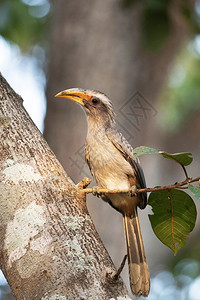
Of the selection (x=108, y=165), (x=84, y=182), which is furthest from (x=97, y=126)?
(x=84, y=182)

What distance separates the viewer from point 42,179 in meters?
1.95

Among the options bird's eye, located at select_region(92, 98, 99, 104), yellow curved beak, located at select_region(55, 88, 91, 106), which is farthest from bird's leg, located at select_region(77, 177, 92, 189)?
bird's eye, located at select_region(92, 98, 99, 104)

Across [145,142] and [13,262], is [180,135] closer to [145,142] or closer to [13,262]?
[145,142]

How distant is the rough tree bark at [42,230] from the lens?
167cm

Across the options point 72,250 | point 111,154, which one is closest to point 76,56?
point 111,154

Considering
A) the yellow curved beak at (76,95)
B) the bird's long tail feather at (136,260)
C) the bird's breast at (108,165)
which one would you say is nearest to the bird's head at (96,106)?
the yellow curved beak at (76,95)

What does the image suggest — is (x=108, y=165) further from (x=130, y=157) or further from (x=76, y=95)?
(x=76, y=95)

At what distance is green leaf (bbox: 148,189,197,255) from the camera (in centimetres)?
204

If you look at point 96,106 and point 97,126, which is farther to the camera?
point 96,106

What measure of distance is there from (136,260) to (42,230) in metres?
1.09

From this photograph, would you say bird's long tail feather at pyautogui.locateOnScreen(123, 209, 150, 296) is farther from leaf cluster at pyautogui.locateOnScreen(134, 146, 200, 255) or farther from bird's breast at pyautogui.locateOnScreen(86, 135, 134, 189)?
leaf cluster at pyautogui.locateOnScreen(134, 146, 200, 255)

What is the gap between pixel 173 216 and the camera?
2072 millimetres

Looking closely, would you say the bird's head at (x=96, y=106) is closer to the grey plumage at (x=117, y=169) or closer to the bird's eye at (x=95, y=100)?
the bird's eye at (x=95, y=100)

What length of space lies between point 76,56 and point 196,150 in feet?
8.55
